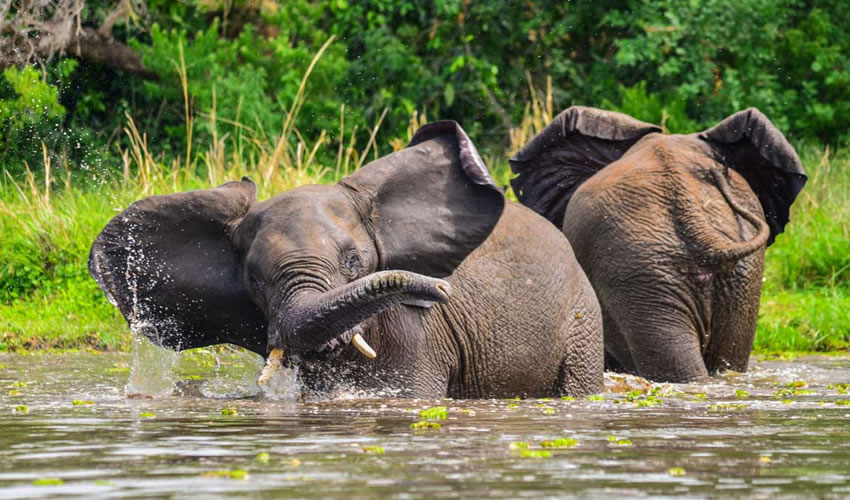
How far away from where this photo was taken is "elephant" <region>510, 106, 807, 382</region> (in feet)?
30.5

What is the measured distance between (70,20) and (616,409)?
12481 millimetres

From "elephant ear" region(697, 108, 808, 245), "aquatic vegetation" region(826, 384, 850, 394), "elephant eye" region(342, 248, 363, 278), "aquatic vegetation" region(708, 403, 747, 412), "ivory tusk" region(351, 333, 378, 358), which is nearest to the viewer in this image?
"ivory tusk" region(351, 333, 378, 358)

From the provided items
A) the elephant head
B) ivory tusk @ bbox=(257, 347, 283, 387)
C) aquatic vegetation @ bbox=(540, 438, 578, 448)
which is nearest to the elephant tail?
the elephant head

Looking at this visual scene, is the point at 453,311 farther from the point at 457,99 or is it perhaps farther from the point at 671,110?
the point at 457,99

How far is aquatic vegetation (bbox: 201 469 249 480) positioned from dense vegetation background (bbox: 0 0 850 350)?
11.8 meters

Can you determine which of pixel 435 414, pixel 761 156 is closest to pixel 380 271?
pixel 435 414

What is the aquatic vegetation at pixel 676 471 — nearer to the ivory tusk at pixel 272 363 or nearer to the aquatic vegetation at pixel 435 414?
the aquatic vegetation at pixel 435 414

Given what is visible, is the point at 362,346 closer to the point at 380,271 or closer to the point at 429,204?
the point at 380,271

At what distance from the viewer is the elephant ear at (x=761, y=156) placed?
382 inches

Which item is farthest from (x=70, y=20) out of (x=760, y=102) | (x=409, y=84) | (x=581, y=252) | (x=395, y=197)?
(x=395, y=197)

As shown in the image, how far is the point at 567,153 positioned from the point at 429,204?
2.95 metres

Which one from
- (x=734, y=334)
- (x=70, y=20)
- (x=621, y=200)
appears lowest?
(x=734, y=334)

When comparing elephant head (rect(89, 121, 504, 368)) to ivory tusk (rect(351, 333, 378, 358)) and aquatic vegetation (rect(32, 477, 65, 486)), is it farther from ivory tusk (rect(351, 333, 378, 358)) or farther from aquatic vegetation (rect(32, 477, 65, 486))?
aquatic vegetation (rect(32, 477, 65, 486))

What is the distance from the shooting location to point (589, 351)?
8.45 metres
